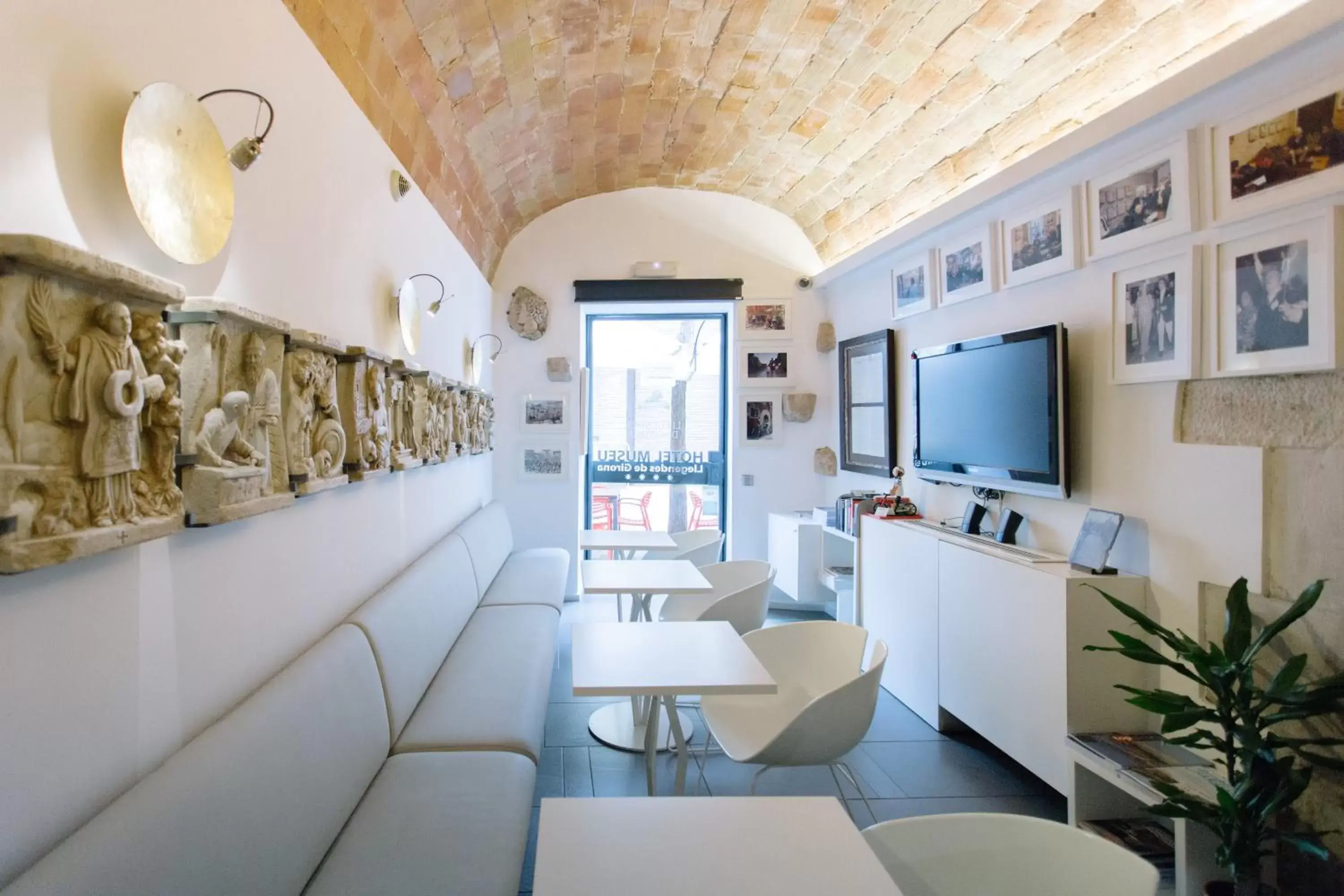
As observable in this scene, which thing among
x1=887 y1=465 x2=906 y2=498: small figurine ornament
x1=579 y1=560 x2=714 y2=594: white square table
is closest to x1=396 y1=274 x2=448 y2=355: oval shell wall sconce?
x1=579 y1=560 x2=714 y2=594: white square table

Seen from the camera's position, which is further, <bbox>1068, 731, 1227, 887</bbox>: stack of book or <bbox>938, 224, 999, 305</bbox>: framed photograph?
<bbox>938, 224, 999, 305</bbox>: framed photograph

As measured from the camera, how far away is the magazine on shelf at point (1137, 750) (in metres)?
2.22

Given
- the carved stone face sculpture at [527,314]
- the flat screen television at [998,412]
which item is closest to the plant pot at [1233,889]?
the flat screen television at [998,412]

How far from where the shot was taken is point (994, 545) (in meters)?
3.21

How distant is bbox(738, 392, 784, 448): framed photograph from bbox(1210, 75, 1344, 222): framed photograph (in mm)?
3653

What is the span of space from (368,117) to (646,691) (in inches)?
91.4

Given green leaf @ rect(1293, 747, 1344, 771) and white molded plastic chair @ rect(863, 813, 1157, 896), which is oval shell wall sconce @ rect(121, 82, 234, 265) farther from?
green leaf @ rect(1293, 747, 1344, 771)

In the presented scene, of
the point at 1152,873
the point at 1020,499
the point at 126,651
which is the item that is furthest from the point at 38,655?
the point at 1020,499

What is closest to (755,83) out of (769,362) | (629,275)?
(629,275)

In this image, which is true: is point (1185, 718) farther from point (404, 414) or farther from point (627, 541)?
point (627, 541)

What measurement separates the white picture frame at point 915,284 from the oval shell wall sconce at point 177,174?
359cm

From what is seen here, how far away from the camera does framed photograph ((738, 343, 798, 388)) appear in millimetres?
5770

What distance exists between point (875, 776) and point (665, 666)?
146 centimetres

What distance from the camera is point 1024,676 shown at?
274 centimetres
